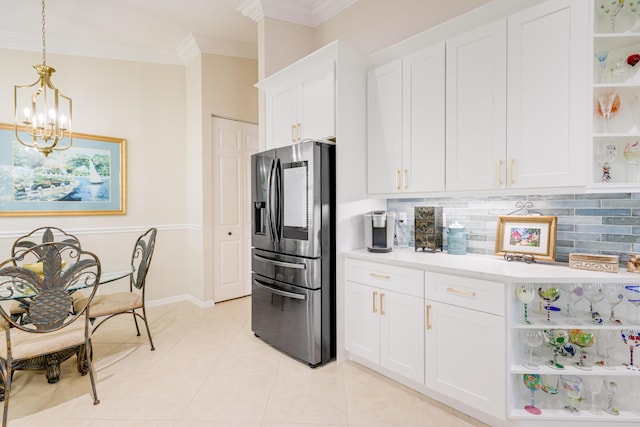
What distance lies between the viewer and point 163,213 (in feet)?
13.8

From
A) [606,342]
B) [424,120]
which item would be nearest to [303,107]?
[424,120]

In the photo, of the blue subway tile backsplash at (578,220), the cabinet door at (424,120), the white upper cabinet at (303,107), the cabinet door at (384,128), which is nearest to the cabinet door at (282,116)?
the white upper cabinet at (303,107)

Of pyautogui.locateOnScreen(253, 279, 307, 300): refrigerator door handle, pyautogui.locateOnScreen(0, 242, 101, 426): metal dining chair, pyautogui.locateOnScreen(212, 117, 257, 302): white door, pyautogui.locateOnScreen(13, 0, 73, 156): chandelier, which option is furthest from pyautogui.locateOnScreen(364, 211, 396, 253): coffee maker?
pyautogui.locateOnScreen(13, 0, 73, 156): chandelier

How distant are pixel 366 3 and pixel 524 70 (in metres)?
1.77

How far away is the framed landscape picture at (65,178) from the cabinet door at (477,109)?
370 cm

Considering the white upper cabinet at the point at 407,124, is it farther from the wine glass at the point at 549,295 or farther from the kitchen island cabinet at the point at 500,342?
the wine glass at the point at 549,295

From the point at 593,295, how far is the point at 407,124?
1587 mm

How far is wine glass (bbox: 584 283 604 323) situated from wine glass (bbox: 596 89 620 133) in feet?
2.93

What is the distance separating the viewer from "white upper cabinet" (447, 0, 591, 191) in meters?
1.74

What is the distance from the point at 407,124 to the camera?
2.47 meters

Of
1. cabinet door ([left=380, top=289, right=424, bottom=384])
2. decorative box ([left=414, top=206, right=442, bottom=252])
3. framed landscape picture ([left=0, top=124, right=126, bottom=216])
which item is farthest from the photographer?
framed landscape picture ([left=0, top=124, right=126, bottom=216])

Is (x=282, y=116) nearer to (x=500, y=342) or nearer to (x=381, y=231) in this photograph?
(x=381, y=231)

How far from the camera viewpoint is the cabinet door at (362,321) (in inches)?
93.7

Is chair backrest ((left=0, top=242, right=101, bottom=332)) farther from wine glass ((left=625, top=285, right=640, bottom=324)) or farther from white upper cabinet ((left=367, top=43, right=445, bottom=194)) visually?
wine glass ((left=625, top=285, right=640, bottom=324))
